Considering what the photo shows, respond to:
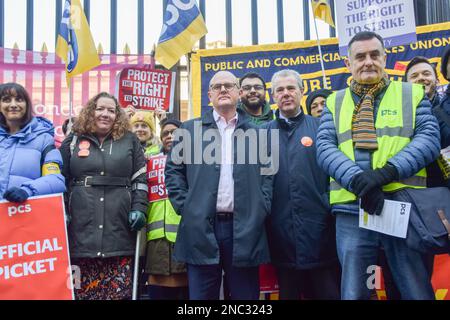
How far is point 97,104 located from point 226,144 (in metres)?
0.95

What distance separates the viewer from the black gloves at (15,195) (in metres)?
2.77

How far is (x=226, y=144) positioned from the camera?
2799 millimetres

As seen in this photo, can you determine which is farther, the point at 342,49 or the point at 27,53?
the point at 27,53

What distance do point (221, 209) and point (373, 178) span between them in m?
0.84

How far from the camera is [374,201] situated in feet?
7.30

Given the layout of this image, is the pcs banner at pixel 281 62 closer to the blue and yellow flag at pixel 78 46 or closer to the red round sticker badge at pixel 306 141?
the blue and yellow flag at pixel 78 46

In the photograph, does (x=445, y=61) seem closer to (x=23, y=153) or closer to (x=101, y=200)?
(x=101, y=200)

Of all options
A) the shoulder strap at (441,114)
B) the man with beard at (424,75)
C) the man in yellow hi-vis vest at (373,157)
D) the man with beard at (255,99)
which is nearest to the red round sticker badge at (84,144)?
the man with beard at (255,99)

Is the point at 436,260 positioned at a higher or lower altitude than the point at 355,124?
lower

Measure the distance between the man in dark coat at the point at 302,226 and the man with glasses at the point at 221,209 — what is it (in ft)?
0.47

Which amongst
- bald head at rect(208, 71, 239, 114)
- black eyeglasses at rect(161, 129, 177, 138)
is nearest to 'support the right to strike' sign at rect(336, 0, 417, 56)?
black eyeglasses at rect(161, 129, 177, 138)

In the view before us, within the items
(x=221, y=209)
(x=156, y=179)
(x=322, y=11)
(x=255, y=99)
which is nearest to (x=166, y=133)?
(x=156, y=179)

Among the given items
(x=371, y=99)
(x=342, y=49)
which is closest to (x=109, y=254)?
(x=371, y=99)
